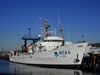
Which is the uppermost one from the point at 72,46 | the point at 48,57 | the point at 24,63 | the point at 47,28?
the point at 47,28

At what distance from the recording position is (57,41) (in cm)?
3694

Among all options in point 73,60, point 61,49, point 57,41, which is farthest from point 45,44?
point 73,60

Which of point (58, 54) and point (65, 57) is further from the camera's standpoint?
point (58, 54)

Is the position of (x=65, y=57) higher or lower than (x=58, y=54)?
lower

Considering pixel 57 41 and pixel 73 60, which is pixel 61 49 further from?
pixel 57 41

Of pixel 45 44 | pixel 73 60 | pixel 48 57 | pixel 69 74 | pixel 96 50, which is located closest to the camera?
pixel 69 74

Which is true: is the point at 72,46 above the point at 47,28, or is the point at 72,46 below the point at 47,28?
below

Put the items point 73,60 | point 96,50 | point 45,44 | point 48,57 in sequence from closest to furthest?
point 73,60 < point 48,57 < point 45,44 < point 96,50

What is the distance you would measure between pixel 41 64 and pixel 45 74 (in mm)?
9303

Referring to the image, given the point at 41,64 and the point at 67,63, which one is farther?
the point at 41,64

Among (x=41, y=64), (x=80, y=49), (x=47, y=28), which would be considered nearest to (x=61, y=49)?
(x=80, y=49)

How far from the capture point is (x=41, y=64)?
34875 mm

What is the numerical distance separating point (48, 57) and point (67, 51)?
14.1 feet

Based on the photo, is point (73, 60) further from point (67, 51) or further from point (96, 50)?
point (96, 50)
